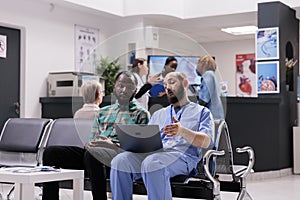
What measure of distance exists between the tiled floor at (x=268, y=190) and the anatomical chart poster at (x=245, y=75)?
4.27m

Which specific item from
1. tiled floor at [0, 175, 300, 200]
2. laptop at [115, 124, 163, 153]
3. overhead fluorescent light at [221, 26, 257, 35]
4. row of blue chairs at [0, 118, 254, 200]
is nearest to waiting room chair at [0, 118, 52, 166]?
row of blue chairs at [0, 118, 254, 200]

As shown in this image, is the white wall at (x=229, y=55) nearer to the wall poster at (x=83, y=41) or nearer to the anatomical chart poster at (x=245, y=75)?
the anatomical chart poster at (x=245, y=75)

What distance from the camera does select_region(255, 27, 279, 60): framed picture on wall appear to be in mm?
6914

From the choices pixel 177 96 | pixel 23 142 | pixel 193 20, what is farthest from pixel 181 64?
pixel 193 20

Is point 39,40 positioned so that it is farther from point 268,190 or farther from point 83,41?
point 268,190

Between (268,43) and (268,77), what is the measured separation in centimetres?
44

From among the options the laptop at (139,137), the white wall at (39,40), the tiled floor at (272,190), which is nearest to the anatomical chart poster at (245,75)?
the white wall at (39,40)

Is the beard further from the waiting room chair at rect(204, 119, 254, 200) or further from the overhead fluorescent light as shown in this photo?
the overhead fluorescent light

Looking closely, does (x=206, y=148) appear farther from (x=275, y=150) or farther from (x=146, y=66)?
(x=275, y=150)

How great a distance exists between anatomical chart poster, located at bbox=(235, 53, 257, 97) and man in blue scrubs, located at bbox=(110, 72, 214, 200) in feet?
24.9

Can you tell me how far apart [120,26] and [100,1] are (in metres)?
0.88

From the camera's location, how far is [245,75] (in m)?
10.9

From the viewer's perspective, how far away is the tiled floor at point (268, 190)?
4949mm

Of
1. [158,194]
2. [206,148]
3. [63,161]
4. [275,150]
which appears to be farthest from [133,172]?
[275,150]
